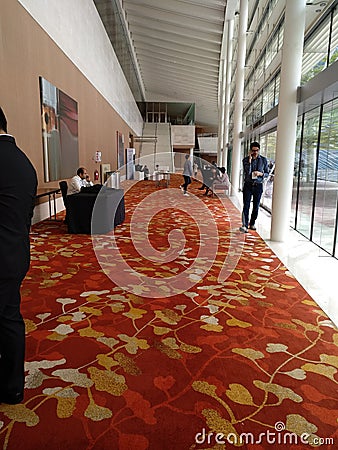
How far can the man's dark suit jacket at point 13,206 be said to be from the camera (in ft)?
5.71

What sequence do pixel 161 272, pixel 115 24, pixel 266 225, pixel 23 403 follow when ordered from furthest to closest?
pixel 115 24 < pixel 266 225 < pixel 161 272 < pixel 23 403

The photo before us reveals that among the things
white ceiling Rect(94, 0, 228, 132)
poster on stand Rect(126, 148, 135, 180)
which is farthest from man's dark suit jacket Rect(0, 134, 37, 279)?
poster on stand Rect(126, 148, 135, 180)

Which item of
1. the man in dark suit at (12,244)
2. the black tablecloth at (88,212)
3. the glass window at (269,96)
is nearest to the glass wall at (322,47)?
the glass window at (269,96)

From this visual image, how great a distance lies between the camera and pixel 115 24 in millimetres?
16719

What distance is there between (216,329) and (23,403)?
1.55 metres

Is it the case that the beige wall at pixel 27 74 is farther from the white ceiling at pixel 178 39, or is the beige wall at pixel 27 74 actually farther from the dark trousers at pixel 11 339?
the white ceiling at pixel 178 39

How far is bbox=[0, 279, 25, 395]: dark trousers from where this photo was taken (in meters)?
1.84

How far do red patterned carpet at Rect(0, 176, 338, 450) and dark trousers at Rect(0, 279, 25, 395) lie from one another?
15 centimetres

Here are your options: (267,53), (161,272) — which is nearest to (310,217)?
(161,272)

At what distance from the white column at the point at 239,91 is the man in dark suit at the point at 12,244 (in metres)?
12.1

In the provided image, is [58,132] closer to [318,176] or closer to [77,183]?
[77,183]

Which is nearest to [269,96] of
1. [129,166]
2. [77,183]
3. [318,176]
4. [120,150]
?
[318,176]

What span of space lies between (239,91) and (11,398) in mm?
12883

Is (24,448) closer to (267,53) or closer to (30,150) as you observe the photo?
(30,150)
